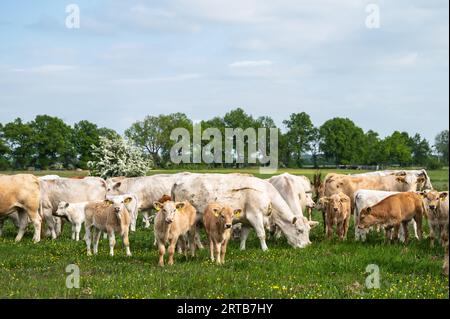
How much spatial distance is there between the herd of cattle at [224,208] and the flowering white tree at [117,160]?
22.4 meters

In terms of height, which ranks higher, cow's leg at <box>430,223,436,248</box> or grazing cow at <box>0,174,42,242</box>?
grazing cow at <box>0,174,42,242</box>

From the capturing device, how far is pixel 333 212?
18531 millimetres

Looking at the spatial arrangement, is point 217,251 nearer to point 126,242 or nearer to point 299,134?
point 126,242

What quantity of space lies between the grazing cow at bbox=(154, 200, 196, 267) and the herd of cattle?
0.08ft

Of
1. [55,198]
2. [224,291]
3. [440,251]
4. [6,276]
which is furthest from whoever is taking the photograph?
[55,198]

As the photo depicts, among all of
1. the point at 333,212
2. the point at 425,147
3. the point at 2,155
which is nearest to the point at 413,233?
the point at 333,212

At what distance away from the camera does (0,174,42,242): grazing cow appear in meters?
20.6

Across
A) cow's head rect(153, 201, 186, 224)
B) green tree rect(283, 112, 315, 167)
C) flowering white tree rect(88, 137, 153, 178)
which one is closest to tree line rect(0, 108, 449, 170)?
green tree rect(283, 112, 315, 167)

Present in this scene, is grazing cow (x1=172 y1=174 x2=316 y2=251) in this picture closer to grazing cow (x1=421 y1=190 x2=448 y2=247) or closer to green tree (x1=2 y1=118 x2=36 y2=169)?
grazing cow (x1=421 y1=190 x2=448 y2=247)

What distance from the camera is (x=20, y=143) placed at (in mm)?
102750

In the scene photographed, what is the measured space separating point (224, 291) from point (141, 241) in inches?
339

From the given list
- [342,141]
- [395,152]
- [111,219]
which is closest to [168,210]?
[111,219]

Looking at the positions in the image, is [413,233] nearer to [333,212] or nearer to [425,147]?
[333,212]
